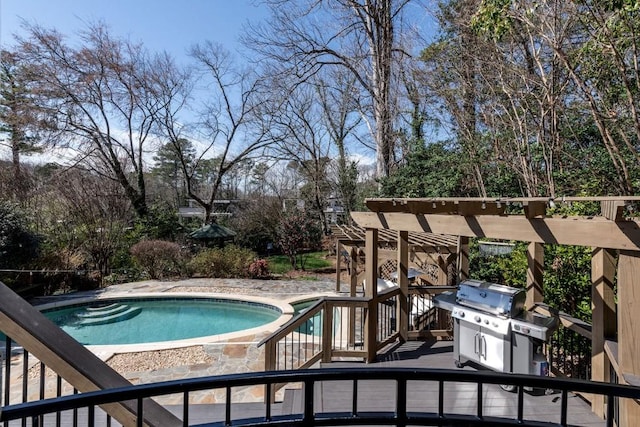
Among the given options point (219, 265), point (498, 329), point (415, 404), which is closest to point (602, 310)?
point (498, 329)

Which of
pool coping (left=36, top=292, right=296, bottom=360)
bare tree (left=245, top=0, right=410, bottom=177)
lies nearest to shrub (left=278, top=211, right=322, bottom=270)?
bare tree (left=245, top=0, right=410, bottom=177)

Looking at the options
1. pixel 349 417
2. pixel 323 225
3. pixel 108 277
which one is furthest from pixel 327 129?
pixel 349 417

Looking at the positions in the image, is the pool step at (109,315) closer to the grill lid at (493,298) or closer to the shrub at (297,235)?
the shrub at (297,235)

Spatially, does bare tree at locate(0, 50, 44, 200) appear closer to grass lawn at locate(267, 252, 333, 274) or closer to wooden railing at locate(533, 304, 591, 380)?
grass lawn at locate(267, 252, 333, 274)

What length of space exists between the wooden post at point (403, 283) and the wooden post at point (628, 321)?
2558mm

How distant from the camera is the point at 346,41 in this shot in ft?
43.0

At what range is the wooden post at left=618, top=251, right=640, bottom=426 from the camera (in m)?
2.30

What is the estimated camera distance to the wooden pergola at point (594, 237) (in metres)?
2.33

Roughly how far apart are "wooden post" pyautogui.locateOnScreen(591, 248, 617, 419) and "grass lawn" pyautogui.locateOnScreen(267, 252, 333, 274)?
35.1 feet

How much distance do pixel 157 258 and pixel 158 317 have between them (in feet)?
10.7

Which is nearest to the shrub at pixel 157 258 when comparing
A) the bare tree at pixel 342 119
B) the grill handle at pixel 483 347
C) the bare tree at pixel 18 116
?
the bare tree at pixel 18 116

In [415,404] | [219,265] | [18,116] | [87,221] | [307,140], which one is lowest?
[415,404]

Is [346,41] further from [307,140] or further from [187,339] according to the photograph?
[187,339]

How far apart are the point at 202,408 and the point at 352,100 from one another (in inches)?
591
